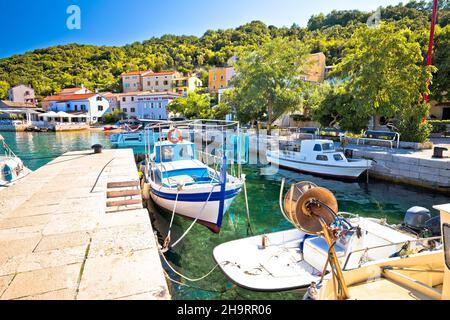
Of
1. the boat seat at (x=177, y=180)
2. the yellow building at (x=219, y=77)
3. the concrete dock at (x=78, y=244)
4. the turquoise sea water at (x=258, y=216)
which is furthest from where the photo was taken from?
the yellow building at (x=219, y=77)

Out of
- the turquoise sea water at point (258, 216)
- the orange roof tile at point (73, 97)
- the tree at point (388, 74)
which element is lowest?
the turquoise sea water at point (258, 216)

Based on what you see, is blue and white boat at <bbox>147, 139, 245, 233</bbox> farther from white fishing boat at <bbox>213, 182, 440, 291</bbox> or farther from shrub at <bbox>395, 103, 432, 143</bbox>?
shrub at <bbox>395, 103, 432, 143</bbox>

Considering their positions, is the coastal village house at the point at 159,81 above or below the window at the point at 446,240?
above

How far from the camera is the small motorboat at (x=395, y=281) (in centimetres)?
401

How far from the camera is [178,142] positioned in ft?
43.9

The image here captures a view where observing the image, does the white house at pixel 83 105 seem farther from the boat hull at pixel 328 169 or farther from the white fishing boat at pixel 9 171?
the boat hull at pixel 328 169

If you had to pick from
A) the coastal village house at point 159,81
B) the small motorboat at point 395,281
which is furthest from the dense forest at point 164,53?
the small motorboat at point 395,281

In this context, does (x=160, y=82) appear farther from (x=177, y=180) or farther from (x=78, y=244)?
(x=78, y=244)

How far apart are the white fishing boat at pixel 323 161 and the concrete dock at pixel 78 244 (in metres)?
12.7

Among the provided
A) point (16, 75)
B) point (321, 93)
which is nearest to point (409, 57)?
point (321, 93)

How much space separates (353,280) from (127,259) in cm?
364

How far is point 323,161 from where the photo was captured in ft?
57.6

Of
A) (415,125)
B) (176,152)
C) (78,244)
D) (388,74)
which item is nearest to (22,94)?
(176,152)
